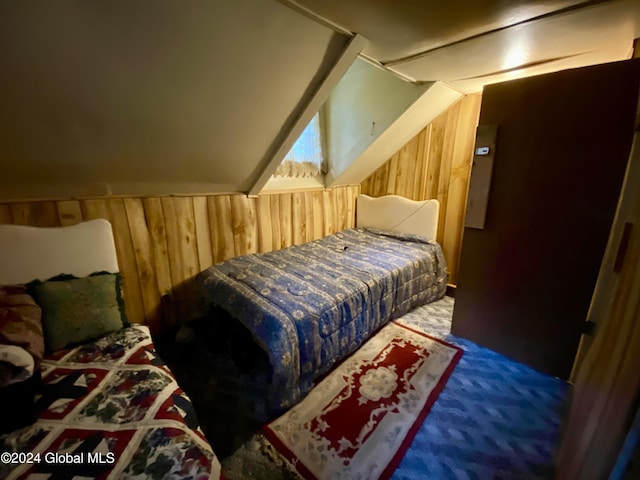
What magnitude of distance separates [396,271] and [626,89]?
5.63 feet

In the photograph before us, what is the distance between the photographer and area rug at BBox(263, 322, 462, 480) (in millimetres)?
1319

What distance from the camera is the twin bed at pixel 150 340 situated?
2.92ft

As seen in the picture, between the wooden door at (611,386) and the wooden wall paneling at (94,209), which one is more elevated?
the wooden wall paneling at (94,209)

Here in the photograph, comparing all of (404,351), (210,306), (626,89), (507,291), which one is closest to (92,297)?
(210,306)

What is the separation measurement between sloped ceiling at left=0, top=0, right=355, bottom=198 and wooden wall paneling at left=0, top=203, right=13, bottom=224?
0.09 metres

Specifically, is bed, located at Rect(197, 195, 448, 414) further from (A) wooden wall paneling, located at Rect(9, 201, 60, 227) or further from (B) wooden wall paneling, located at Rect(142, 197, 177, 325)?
(A) wooden wall paneling, located at Rect(9, 201, 60, 227)

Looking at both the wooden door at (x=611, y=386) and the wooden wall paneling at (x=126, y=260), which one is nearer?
the wooden door at (x=611, y=386)

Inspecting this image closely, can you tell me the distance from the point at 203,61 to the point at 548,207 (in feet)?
7.22

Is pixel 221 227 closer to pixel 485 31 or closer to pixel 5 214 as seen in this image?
pixel 5 214

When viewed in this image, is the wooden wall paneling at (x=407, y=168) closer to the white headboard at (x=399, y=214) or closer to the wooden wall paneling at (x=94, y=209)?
the white headboard at (x=399, y=214)

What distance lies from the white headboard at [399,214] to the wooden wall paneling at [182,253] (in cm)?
215

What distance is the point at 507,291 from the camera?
1989 millimetres

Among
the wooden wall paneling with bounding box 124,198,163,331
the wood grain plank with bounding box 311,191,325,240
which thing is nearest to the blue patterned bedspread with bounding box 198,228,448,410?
the wood grain plank with bounding box 311,191,325,240

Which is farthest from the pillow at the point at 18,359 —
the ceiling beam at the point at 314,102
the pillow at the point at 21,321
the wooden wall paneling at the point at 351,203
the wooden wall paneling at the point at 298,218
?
the wooden wall paneling at the point at 351,203
